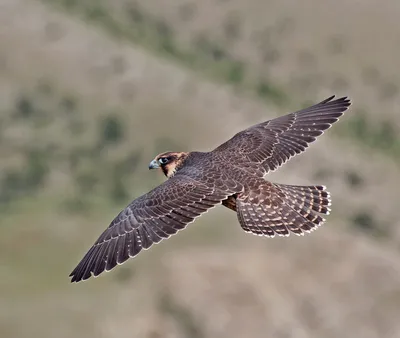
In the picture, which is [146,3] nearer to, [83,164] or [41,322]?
[83,164]

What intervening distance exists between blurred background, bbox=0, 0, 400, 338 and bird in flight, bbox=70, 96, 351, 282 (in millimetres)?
12966

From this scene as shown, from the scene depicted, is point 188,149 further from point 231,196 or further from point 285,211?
point 285,211

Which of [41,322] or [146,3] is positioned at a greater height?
[146,3]

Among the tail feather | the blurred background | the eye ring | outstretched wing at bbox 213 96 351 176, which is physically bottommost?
the tail feather

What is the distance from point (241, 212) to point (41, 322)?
14502mm

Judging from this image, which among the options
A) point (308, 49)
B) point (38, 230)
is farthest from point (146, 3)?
point (38, 230)

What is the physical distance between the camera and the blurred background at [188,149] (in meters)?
26.6

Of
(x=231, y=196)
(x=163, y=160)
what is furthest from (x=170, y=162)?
(x=231, y=196)

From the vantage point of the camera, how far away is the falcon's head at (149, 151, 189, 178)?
1214cm

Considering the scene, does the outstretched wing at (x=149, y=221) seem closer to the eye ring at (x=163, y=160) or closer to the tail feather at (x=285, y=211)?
the tail feather at (x=285, y=211)

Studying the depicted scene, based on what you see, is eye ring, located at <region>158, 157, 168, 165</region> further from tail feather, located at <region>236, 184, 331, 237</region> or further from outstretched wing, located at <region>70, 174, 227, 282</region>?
tail feather, located at <region>236, 184, 331, 237</region>

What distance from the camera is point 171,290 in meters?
26.5

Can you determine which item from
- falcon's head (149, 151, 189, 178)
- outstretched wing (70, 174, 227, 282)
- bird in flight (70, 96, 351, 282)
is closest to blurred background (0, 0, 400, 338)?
falcon's head (149, 151, 189, 178)

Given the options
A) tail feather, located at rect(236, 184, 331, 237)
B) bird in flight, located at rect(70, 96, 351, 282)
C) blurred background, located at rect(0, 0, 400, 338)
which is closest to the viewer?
bird in flight, located at rect(70, 96, 351, 282)
